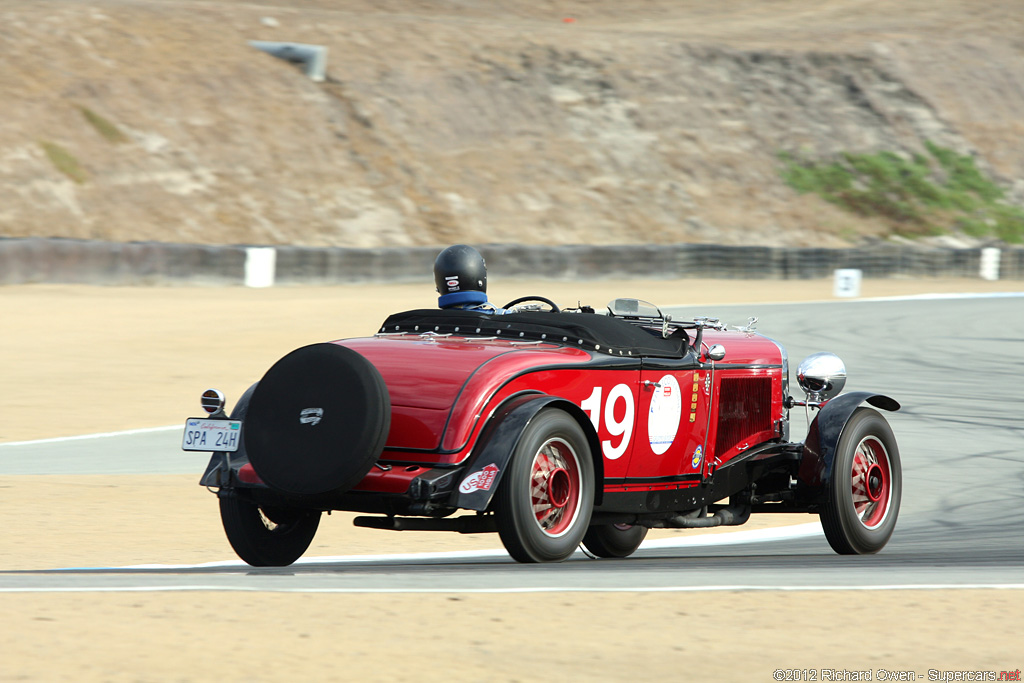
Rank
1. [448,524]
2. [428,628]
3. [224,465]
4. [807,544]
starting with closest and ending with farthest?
[428,628] → [448,524] → [224,465] → [807,544]

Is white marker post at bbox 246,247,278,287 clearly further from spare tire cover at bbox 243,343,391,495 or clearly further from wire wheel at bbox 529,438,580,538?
wire wheel at bbox 529,438,580,538

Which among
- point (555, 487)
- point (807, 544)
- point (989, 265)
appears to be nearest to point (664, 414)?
point (555, 487)

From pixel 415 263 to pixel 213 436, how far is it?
76.2ft

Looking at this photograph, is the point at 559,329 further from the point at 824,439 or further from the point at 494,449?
the point at 824,439

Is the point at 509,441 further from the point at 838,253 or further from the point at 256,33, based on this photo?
the point at 256,33

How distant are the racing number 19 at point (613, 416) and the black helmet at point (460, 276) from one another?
3.17ft

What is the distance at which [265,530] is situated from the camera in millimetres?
6270

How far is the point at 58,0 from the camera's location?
39594 mm

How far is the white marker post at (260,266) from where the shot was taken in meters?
26.4

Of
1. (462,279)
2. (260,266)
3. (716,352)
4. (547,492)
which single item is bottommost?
(547,492)

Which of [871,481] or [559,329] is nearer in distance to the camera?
[559,329]

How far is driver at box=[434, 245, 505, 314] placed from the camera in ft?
22.3

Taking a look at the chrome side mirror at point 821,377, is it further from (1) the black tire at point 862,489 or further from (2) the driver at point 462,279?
(2) the driver at point 462,279

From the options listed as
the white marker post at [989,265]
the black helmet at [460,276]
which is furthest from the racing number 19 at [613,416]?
the white marker post at [989,265]
